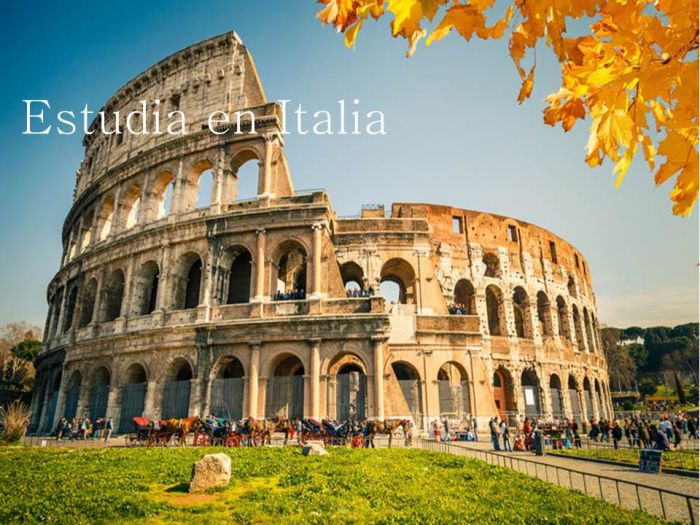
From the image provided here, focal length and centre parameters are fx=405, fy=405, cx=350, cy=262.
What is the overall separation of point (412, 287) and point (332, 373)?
631 cm

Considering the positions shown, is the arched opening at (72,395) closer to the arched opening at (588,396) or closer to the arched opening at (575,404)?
the arched opening at (575,404)

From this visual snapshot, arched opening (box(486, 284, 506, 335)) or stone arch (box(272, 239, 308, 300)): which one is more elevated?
stone arch (box(272, 239, 308, 300))

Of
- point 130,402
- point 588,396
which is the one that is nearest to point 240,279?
point 130,402

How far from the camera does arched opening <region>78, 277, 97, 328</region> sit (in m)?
22.5

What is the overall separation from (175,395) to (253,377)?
3.81m

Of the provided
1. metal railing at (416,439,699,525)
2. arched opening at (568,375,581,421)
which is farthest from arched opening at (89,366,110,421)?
arched opening at (568,375,581,421)

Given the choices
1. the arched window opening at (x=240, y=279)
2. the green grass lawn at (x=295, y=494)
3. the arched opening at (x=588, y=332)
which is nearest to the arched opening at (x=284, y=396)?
the arched window opening at (x=240, y=279)

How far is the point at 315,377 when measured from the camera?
15.7 metres

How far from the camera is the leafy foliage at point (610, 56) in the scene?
59.0 inches

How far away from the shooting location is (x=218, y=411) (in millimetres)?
16234

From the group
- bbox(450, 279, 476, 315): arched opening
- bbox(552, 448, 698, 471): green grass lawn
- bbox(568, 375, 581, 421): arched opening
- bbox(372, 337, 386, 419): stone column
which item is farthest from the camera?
bbox(568, 375, 581, 421): arched opening

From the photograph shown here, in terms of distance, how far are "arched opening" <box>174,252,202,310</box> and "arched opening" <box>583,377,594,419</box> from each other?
25227 mm

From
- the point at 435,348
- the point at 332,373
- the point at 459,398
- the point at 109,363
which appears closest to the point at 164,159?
the point at 109,363

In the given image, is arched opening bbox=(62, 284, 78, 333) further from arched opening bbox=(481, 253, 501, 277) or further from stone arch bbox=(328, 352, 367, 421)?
arched opening bbox=(481, 253, 501, 277)
